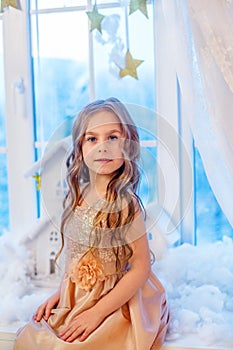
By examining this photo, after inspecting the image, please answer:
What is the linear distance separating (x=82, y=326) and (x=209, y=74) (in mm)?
662

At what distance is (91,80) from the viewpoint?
61.0 inches

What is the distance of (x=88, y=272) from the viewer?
1.25 metres

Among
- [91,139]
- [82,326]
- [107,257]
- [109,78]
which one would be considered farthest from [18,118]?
[82,326]

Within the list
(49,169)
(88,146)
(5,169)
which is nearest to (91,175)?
(88,146)

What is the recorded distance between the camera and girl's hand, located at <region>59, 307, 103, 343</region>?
121cm

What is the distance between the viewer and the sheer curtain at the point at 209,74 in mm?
1153

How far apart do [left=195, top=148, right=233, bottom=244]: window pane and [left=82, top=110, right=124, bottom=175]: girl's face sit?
1.20ft

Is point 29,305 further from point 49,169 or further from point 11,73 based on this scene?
point 11,73

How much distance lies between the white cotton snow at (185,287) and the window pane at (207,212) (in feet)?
0.10

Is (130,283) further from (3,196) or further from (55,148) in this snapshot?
(3,196)

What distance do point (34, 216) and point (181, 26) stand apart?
80cm

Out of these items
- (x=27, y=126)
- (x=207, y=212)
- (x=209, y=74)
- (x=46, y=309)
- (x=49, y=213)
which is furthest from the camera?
(x=27, y=126)

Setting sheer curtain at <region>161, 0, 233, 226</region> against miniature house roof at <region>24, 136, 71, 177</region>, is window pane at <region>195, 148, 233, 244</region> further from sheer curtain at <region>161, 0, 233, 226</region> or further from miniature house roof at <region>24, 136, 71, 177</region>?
miniature house roof at <region>24, 136, 71, 177</region>

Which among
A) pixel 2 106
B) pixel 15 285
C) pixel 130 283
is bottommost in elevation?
pixel 15 285
